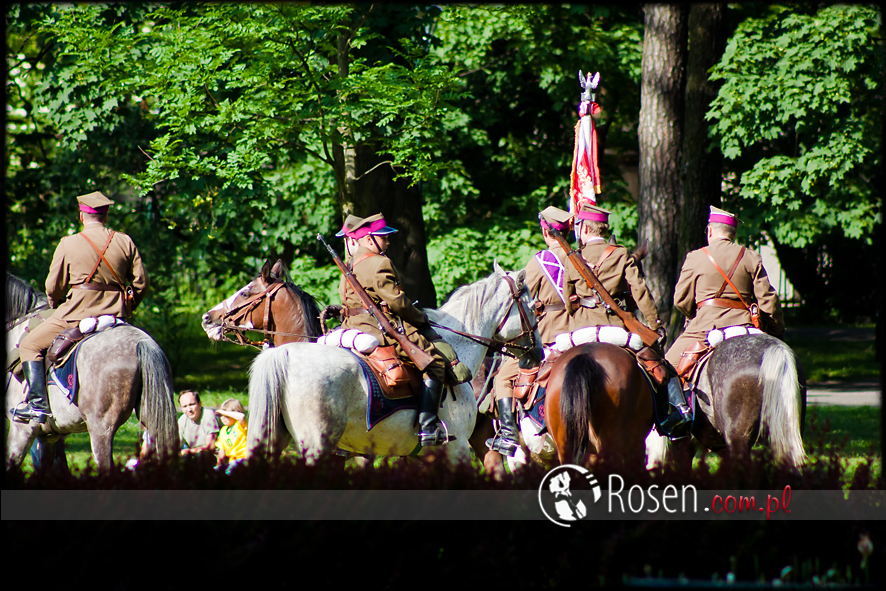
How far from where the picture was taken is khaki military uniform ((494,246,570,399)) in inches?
270

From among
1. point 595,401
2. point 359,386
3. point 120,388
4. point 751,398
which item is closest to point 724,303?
point 751,398

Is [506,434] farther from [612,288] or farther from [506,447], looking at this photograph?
[612,288]

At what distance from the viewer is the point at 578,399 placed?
558 cm

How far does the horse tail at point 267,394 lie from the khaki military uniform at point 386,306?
0.87m

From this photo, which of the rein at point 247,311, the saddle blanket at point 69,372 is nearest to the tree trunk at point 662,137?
the rein at point 247,311

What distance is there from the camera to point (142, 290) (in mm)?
7441

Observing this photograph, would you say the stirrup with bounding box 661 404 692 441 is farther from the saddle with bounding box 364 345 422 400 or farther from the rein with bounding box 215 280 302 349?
the rein with bounding box 215 280 302 349

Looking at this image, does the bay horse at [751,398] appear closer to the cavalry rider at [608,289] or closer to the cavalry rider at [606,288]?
the cavalry rider at [608,289]

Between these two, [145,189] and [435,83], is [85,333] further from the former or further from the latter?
[435,83]

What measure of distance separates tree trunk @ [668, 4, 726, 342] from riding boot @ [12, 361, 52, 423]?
7445 mm

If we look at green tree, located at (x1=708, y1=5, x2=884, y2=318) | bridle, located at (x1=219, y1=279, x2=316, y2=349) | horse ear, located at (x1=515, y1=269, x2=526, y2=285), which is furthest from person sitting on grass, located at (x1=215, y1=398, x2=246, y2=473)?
green tree, located at (x1=708, y1=5, x2=884, y2=318)
